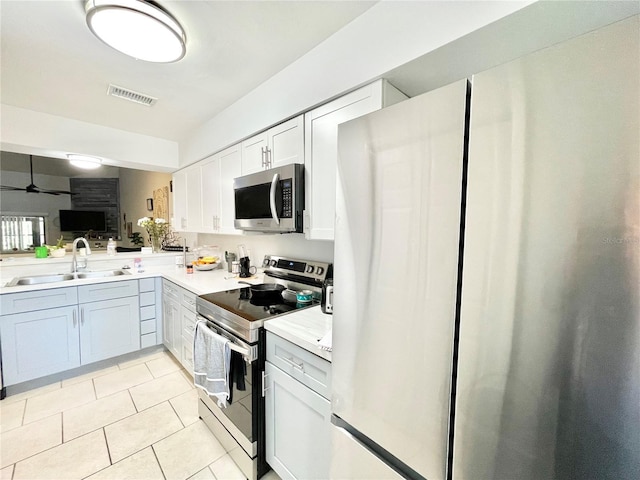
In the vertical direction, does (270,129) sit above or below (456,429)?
above

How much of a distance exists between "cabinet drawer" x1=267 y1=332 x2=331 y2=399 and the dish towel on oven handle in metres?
0.32

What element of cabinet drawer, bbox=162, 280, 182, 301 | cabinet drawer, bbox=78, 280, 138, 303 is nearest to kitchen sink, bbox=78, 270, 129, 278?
cabinet drawer, bbox=78, 280, 138, 303

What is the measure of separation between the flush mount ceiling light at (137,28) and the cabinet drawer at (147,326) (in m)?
2.63

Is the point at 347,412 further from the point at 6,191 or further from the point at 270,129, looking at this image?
the point at 6,191

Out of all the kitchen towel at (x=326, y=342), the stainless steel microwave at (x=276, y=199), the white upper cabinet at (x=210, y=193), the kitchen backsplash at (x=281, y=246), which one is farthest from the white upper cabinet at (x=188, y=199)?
the kitchen towel at (x=326, y=342)

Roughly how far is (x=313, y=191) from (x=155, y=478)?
6.39ft

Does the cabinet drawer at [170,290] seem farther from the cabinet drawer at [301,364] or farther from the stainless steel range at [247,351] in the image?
the cabinet drawer at [301,364]

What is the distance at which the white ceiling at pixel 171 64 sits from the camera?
4.43 feet

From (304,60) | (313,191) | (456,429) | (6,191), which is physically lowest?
(456,429)

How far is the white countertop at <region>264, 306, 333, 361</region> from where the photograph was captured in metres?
1.22

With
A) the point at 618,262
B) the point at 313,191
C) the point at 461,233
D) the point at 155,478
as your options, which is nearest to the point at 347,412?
the point at 461,233

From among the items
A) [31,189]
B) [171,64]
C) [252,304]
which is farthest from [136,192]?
[252,304]

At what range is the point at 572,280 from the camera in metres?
0.53

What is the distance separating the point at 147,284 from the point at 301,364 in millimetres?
2524
